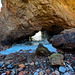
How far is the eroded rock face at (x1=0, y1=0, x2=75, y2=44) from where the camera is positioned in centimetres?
216

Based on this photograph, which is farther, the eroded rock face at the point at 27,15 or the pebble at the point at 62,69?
the eroded rock face at the point at 27,15

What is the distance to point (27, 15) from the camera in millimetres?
2273

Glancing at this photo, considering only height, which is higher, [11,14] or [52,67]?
[11,14]

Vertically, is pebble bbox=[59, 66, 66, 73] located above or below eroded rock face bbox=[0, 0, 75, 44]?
below

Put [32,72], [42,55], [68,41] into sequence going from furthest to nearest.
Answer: [68,41] < [42,55] < [32,72]

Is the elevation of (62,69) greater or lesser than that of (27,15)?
lesser

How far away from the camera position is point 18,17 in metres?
2.27

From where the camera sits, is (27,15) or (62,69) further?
(27,15)

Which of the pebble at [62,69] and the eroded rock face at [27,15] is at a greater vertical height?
the eroded rock face at [27,15]

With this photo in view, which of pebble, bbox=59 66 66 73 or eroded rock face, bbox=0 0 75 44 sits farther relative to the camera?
eroded rock face, bbox=0 0 75 44

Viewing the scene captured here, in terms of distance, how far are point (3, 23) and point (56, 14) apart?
2.51m

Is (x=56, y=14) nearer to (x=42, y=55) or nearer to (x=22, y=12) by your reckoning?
(x=22, y=12)

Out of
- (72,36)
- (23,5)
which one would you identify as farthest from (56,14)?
(23,5)

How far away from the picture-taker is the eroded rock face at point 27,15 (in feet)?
7.07
